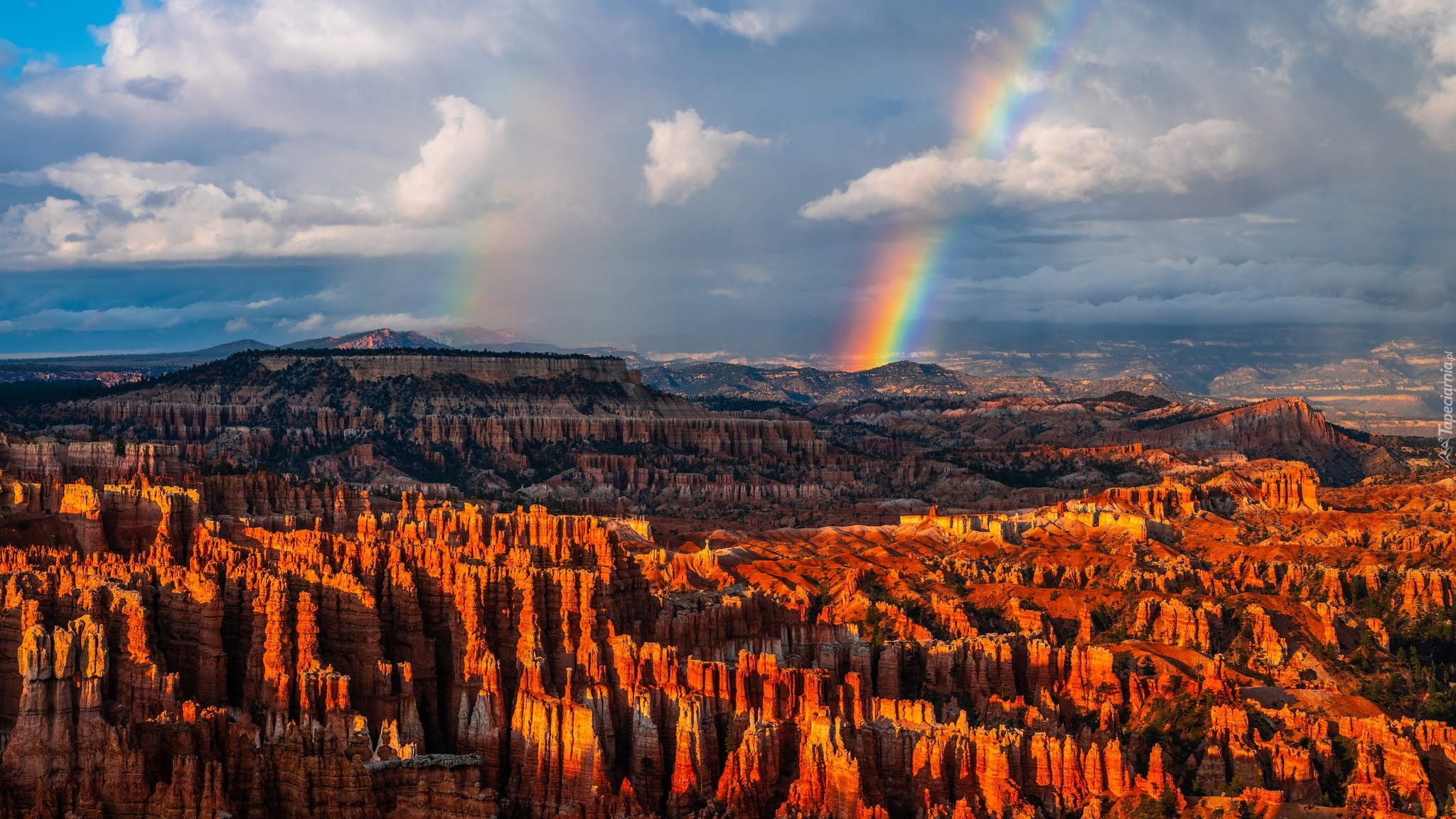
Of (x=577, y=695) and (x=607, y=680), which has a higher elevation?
(x=607, y=680)

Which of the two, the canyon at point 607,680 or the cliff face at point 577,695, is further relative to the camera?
the canyon at point 607,680

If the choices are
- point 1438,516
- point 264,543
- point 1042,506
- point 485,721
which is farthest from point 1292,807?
point 1042,506

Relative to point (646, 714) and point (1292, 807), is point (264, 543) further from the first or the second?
point (1292, 807)

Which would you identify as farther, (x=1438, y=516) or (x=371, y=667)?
(x=1438, y=516)

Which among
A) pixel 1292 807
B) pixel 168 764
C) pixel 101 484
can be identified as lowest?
pixel 1292 807

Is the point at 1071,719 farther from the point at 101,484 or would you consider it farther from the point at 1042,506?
the point at 1042,506

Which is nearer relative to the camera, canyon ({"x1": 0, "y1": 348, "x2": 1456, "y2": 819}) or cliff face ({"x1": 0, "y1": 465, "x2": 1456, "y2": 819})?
cliff face ({"x1": 0, "y1": 465, "x2": 1456, "y2": 819})

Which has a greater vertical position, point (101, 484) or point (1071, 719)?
point (101, 484)

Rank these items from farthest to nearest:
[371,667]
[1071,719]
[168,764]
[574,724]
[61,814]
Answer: [1071,719] → [371,667] → [574,724] → [168,764] → [61,814]

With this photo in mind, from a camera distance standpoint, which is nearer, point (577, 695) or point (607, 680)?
point (577, 695)

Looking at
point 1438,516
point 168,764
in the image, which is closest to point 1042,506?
point 1438,516

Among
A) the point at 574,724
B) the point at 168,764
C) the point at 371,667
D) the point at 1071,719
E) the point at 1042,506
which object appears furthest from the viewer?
the point at 1042,506
